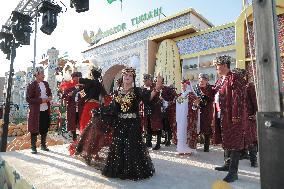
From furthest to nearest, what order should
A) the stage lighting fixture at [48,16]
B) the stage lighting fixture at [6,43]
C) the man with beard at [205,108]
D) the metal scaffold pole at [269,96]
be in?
1. the stage lighting fixture at [6,43]
2. the stage lighting fixture at [48,16]
3. the man with beard at [205,108]
4. the metal scaffold pole at [269,96]

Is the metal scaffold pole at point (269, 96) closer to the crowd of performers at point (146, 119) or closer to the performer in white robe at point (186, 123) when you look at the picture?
the crowd of performers at point (146, 119)

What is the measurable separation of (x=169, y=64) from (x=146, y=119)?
21.3 ft

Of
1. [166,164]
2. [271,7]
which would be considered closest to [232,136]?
[166,164]

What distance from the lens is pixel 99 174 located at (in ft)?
13.3

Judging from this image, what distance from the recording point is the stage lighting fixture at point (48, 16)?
889 cm

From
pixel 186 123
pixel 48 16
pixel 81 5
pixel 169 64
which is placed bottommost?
pixel 186 123

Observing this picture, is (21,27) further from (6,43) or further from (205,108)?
(205,108)

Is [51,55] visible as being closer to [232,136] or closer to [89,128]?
[89,128]

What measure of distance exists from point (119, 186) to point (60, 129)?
30.8 ft

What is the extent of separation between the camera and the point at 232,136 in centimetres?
346

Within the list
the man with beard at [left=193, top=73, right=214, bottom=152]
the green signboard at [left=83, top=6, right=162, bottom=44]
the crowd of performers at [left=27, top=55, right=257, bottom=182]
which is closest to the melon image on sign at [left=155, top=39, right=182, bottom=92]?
the green signboard at [left=83, top=6, right=162, bottom=44]

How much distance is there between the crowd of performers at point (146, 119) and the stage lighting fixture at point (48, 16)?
10.9 feet

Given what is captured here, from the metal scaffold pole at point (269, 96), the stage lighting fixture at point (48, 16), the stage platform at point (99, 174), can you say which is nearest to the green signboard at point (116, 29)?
the stage lighting fixture at point (48, 16)

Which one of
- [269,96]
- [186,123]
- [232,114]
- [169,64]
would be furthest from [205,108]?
[169,64]
